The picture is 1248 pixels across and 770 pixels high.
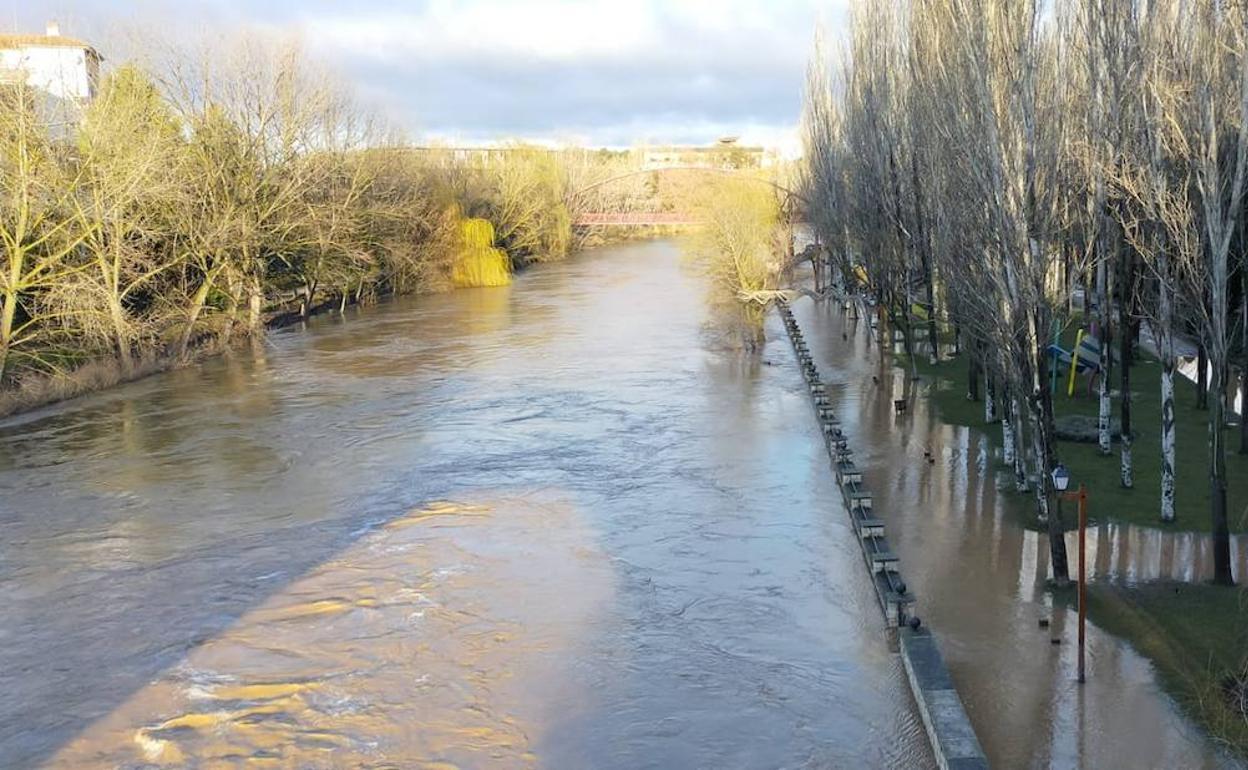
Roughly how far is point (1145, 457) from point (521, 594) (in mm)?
8863

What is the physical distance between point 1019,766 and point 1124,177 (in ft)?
20.0

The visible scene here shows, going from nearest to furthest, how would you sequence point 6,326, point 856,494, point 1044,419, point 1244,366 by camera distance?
point 1244,366 < point 1044,419 < point 856,494 < point 6,326

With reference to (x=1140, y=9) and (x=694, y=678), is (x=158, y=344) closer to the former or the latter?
(x=694, y=678)

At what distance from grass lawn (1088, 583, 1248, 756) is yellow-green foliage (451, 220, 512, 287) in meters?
36.6

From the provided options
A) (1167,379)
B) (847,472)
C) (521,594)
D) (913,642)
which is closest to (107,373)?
(521,594)

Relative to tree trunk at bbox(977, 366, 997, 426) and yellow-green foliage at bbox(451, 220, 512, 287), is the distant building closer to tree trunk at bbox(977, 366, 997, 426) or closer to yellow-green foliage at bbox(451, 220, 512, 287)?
yellow-green foliage at bbox(451, 220, 512, 287)

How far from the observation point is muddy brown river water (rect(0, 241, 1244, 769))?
8.44 m

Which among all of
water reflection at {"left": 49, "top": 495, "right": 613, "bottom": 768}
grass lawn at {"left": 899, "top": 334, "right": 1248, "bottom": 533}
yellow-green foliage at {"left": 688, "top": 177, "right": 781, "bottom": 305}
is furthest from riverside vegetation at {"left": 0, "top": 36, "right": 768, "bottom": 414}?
grass lawn at {"left": 899, "top": 334, "right": 1248, "bottom": 533}

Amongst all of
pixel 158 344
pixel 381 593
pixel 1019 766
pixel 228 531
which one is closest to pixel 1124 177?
pixel 1019 766

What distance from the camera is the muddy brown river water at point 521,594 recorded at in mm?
8438

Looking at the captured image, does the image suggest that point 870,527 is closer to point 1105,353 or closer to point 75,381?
point 1105,353

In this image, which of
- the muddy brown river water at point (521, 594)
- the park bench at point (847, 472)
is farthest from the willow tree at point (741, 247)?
the park bench at point (847, 472)

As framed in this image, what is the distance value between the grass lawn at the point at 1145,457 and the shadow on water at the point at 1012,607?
535 millimetres

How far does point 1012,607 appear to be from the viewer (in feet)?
33.1
